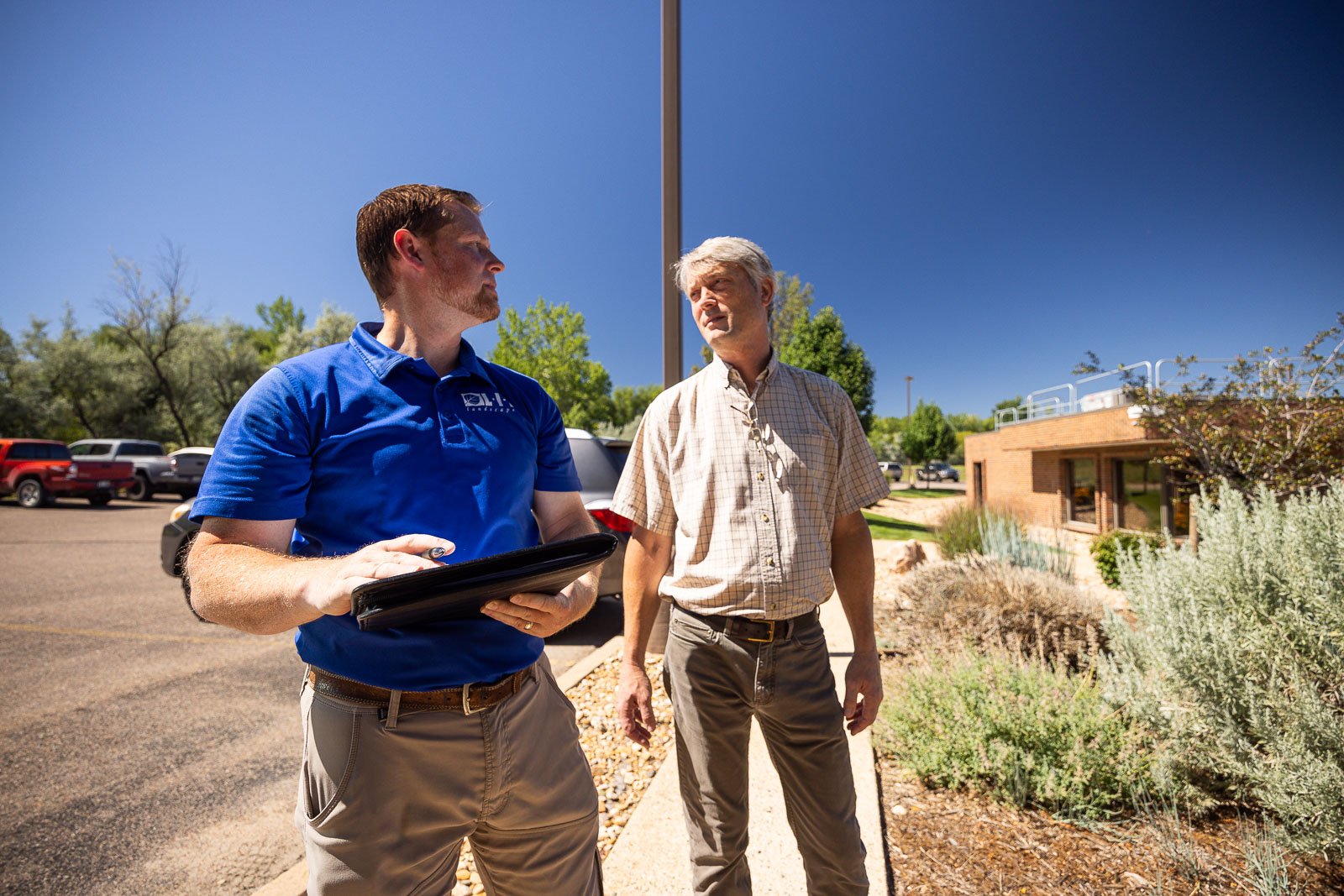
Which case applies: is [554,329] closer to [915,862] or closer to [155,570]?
[155,570]

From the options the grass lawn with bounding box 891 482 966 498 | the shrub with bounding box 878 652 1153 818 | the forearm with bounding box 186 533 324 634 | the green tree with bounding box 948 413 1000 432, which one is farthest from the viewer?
the green tree with bounding box 948 413 1000 432

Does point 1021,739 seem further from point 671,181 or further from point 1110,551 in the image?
point 1110,551

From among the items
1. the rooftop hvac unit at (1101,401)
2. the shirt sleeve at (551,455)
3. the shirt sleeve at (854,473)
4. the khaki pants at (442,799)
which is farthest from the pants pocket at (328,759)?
the rooftop hvac unit at (1101,401)

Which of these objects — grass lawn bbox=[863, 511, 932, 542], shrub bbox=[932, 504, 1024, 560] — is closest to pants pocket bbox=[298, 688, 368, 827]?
shrub bbox=[932, 504, 1024, 560]

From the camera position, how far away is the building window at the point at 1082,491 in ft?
69.2

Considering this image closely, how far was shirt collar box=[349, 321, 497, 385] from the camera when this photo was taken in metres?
1.38

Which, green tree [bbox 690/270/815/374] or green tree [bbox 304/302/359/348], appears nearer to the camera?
green tree [bbox 690/270/815/374]

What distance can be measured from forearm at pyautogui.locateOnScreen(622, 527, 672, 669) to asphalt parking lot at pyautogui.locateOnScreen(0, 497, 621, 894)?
6.27 feet

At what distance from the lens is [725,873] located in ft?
6.22

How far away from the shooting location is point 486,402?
1491 mm

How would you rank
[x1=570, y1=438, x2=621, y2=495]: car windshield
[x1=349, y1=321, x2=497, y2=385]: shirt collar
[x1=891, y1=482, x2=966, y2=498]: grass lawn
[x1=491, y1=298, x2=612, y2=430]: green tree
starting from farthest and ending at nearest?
[x1=891, y1=482, x2=966, y2=498]: grass lawn, [x1=491, y1=298, x2=612, y2=430]: green tree, [x1=570, y1=438, x2=621, y2=495]: car windshield, [x1=349, y1=321, x2=497, y2=385]: shirt collar

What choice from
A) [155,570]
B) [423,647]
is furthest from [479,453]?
[155,570]

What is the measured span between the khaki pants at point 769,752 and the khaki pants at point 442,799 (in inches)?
20.7

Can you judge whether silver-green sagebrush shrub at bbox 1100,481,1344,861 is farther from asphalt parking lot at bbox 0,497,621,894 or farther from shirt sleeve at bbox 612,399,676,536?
asphalt parking lot at bbox 0,497,621,894
